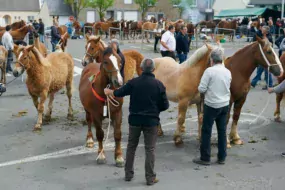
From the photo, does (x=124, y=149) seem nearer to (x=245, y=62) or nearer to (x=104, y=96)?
(x=104, y=96)

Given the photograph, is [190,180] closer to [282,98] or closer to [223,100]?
[223,100]

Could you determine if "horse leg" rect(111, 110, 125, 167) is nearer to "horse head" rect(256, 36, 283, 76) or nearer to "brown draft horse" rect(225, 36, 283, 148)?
"brown draft horse" rect(225, 36, 283, 148)

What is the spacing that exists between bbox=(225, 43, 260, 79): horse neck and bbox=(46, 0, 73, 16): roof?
193 ft

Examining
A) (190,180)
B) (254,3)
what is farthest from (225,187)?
(254,3)

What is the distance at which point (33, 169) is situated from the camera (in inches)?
→ 263

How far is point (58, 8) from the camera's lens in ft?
212

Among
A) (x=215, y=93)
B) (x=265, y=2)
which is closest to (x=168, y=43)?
(x=215, y=93)

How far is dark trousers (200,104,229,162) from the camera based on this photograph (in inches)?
262

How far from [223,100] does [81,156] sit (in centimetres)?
264

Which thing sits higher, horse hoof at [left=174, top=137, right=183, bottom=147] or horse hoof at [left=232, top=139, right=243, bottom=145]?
horse hoof at [left=174, top=137, right=183, bottom=147]

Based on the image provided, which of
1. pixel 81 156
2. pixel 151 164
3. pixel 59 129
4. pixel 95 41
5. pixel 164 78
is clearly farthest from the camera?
pixel 95 41

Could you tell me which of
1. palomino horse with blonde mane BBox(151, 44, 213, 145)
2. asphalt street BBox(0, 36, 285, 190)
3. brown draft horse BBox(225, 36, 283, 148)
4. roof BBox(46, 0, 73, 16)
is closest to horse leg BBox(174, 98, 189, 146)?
palomino horse with blonde mane BBox(151, 44, 213, 145)

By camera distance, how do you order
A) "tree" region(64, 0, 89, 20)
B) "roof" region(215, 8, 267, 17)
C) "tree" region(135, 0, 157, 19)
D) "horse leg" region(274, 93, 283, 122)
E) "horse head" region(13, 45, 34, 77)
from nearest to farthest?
"horse head" region(13, 45, 34, 77) < "horse leg" region(274, 93, 283, 122) < "roof" region(215, 8, 267, 17) < "tree" region(135, 0, 157, 19) < "tree" region(64, 0, 89, 20)

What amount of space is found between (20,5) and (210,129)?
6708 centimetres
